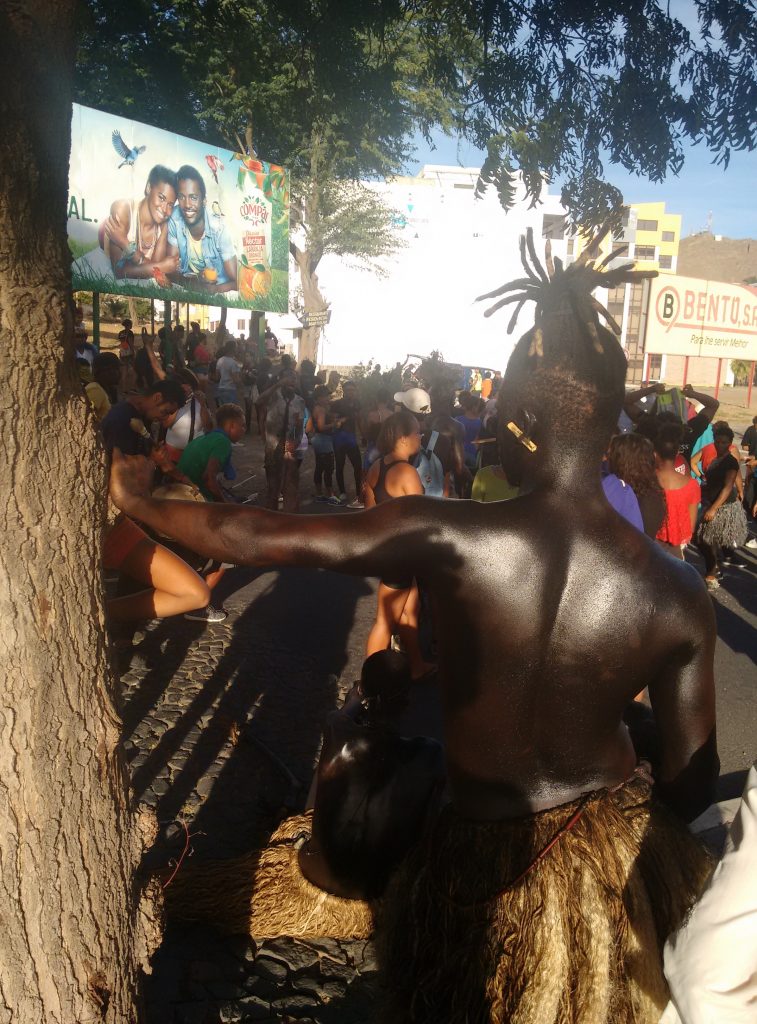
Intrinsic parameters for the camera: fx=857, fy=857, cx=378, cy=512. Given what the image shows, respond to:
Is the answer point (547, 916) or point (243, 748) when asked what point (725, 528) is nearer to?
point (243, 748)

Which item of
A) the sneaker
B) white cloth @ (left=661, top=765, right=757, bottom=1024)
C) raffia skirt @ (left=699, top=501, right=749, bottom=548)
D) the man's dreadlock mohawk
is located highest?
the man's dreadlock mohawk

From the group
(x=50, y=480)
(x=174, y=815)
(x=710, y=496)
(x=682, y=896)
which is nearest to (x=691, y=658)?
(x=682, y=896)

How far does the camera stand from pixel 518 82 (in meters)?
3.50

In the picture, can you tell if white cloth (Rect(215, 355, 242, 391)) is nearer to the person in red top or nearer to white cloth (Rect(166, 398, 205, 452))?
white cloth (Rect(166, 398, 205, 452))

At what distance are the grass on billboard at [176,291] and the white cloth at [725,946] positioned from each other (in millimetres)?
11791

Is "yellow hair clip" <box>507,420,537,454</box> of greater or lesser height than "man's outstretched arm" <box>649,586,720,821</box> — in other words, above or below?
above

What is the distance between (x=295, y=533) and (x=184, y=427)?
601 centimetres

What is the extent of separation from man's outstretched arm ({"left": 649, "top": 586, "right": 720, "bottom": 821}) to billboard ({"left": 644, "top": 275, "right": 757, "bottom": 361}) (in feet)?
49.5

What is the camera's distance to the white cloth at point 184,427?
24.9 feet

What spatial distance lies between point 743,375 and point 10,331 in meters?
61.2

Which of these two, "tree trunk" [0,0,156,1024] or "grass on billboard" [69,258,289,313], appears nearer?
"tree trunk" [0,0,156,1024]

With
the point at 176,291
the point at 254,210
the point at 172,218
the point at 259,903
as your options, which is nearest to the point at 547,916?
the point at 259,903

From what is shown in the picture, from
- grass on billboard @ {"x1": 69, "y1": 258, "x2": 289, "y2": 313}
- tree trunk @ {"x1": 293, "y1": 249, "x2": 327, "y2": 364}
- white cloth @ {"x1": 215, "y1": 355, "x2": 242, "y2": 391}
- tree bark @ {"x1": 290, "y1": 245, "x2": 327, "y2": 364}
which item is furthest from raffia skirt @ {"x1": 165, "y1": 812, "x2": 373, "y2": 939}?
tree bark @ {"x1": 290, "y1": 245, "x2": 327, "y2": 364}

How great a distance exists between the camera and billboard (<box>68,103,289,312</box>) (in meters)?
13.9
